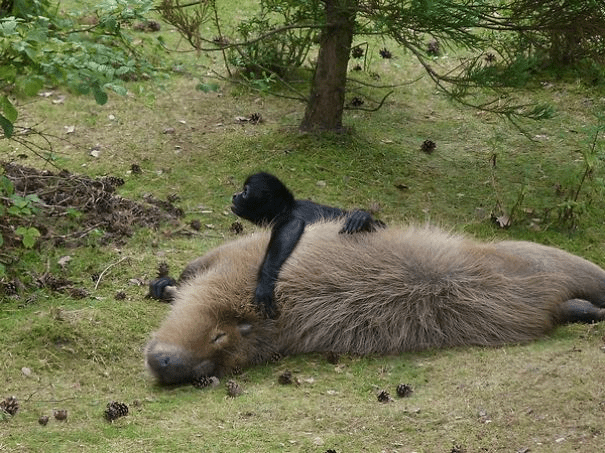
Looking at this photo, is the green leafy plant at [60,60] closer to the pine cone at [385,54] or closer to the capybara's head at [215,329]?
the capybara's head at [215,329]

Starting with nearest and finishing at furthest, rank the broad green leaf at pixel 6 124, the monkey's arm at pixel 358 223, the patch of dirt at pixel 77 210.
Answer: the broad green leaf at pixel 6 124 < the monkey's arm at pixel 358 223 < the patch of dirt at pixel 77 210

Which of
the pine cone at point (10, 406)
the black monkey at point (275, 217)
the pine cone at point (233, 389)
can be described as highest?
the black monkey at point (275, 217)

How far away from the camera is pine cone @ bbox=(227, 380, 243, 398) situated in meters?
5.41

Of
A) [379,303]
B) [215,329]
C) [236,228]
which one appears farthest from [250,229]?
[379,303]

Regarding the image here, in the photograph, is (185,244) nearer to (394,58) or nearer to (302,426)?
(302,426)

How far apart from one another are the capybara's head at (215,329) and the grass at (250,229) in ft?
0.54

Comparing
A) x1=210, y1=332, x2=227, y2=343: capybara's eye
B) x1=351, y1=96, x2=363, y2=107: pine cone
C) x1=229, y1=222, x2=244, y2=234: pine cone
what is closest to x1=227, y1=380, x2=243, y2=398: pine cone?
x1=210, y1=332, x2=227, y2=343: capybara's eye

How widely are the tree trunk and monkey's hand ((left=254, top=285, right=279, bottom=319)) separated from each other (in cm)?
345

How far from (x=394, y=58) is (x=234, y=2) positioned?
94.1 inches

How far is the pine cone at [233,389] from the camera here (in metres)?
5.41

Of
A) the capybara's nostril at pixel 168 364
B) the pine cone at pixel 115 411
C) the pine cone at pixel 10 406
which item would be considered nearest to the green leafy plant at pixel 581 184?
the capybara's nostril at pixel 168 364

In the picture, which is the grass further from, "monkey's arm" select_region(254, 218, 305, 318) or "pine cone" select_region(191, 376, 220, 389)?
"monkey's arm" select_region(254, 218, 305, 318)

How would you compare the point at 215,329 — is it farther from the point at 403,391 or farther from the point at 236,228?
the point at 236,228

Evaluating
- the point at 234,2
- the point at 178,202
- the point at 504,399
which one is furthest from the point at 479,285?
the point at 234,2
